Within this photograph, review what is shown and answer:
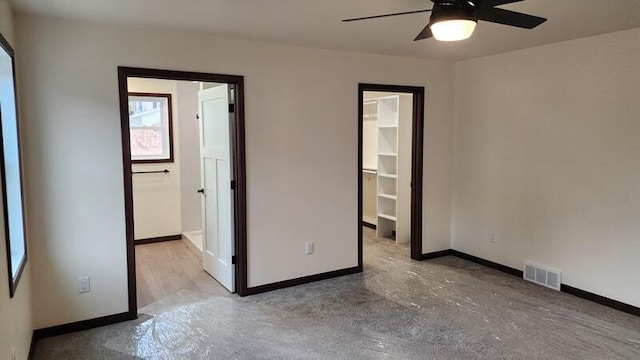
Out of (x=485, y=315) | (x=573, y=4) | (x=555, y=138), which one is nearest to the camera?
(x=573, y=4)

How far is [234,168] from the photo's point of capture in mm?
3914

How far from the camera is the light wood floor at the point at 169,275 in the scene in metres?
4.04

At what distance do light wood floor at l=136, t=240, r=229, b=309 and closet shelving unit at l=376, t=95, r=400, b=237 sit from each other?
2.64 meters

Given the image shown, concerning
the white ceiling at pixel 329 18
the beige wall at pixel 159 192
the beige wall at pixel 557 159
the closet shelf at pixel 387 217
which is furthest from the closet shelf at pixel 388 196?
the beige wall at pixel 159 192

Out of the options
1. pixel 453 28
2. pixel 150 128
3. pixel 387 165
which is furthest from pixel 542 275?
pixel 150 128

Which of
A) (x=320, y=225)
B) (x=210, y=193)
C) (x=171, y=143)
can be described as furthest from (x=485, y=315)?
(x=171, y=143)

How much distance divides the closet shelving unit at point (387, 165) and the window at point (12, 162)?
4.24 meters

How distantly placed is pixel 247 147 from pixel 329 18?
1401 millimetres

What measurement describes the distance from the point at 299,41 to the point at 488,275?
3081 millimetres

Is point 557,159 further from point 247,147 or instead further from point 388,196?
point 247,147

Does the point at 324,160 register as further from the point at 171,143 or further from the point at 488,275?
the point at 171,143

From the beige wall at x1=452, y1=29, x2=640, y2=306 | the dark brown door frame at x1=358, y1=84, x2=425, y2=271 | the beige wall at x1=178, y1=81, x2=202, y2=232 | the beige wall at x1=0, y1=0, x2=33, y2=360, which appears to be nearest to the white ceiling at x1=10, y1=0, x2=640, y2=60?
the beige wall at x1=0, y1=0, x2=33, y2=360

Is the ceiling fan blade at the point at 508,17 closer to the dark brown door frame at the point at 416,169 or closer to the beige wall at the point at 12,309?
the dark brown door frame at the point at 416,169

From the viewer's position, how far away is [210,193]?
4430 millimetres
